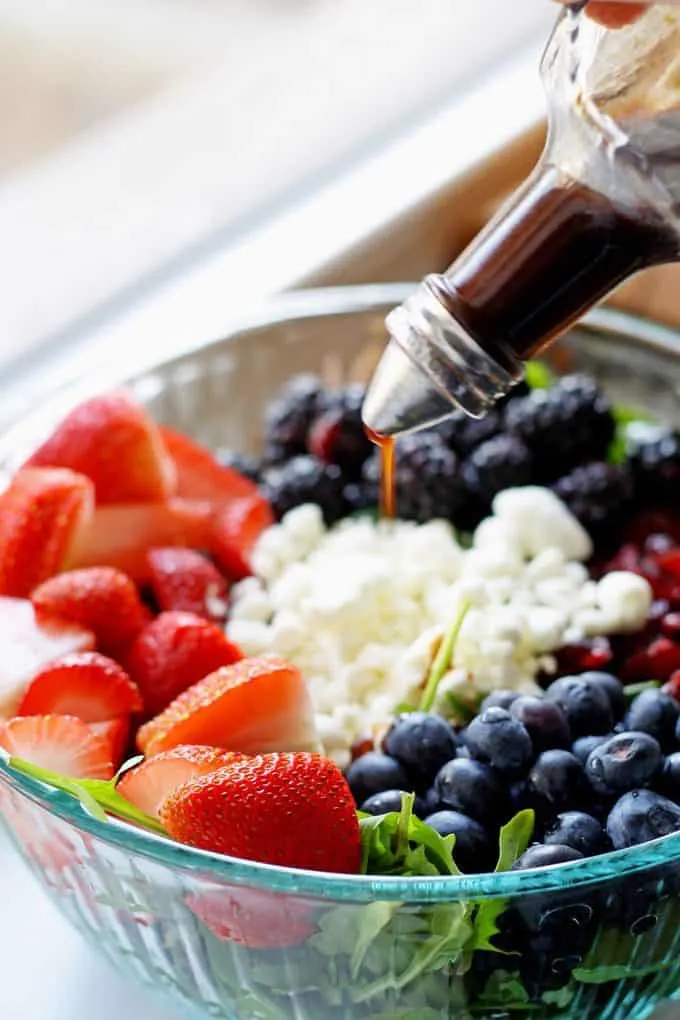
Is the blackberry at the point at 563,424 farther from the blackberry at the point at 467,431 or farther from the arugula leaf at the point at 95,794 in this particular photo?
the arugula leaf at the point at 95,794

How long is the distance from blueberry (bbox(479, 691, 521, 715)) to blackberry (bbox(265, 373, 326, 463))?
35cm

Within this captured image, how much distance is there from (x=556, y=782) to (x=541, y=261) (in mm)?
288

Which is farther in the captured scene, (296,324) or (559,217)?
(296,324)

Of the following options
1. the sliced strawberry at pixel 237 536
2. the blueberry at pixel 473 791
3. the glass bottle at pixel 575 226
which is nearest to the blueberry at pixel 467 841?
the blueberry at pixel 473 791

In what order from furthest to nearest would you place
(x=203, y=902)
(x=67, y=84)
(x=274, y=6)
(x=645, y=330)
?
(x=274, y=6) → (x=67, y=84) → (x=645, y=330) → (x=203, y=902)

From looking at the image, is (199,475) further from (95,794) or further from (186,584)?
(95,794)

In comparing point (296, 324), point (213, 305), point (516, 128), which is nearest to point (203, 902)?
point (296, 324)

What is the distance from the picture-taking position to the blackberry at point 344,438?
111cm

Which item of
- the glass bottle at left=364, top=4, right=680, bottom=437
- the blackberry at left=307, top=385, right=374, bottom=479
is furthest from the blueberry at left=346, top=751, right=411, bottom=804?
the blackberry at left=307, top=385, right=374, bottom=479

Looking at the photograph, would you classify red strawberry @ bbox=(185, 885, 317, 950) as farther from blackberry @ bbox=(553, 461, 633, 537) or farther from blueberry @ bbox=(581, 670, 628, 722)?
blackberry @ bbox=(553, 461, 633, 537)

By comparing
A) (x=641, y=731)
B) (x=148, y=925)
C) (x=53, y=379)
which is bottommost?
(x=641, y=731)

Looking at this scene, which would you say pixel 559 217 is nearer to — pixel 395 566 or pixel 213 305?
pixel 395 566

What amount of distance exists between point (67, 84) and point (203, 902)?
1.06 metres

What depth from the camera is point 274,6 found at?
164cm
